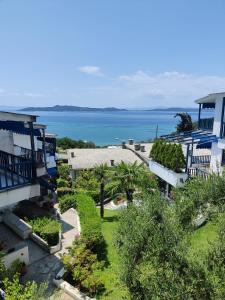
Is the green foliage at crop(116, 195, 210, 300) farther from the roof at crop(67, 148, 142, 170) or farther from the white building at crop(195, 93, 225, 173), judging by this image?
the roof at crop(67, 148, 142, 170)

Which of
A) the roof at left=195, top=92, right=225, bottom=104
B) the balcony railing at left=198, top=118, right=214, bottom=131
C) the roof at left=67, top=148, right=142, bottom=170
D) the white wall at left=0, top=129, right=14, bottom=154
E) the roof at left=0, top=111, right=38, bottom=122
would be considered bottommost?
the roof at left=67, top=148, right=142, bottom=170

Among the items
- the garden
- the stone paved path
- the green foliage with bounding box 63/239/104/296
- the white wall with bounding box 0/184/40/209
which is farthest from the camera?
the stone paved path

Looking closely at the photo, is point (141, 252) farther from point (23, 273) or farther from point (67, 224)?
point (67, 224)

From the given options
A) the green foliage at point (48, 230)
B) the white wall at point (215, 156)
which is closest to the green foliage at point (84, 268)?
the green foliage at point (48, 230)

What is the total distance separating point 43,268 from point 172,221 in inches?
351

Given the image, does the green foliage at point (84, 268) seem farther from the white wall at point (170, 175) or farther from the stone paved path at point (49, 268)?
the white wall at point (170, 175)

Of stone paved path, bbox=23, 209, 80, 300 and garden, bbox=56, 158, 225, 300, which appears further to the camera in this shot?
stone paved path, bbox=23, 209, 80, 300

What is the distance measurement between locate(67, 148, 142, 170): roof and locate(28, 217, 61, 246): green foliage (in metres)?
16.2

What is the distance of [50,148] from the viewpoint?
32.8m

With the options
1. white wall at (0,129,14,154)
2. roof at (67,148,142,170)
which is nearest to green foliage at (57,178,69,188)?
roof at (67,148,142,170)

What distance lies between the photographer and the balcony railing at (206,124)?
29.6m

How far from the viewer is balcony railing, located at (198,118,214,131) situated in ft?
97.1

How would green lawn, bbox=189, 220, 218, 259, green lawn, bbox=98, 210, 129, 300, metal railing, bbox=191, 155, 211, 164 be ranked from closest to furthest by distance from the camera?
green lawn, bbox=98, 210, 129, 300, green lawn, bbox=189, 220, 218, 259, metal railing, bbox=191, 155, 211, 164

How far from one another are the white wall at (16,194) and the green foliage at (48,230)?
18.3 feet
